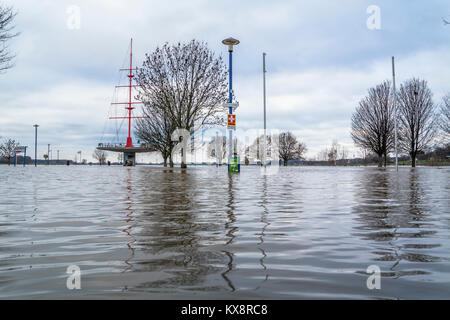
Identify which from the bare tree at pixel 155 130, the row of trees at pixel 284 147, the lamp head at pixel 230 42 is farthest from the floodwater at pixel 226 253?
the row of trees at pixel 284 147

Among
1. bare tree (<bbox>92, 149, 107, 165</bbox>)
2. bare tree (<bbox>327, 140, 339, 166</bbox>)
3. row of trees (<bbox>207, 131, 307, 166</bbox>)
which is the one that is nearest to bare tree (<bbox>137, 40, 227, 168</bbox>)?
row of trees (<bbox>207, 131, 307, 166</bbox>)

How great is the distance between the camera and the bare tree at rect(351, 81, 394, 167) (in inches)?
1880

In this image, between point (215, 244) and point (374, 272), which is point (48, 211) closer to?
point (215, 244)

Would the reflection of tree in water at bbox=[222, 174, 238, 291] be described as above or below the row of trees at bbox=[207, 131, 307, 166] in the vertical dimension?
below

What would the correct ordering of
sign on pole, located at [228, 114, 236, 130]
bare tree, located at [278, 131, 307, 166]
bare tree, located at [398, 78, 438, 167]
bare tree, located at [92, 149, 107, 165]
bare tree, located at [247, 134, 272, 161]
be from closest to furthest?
sign on pole, located at [228, 114, 236, 130] → bare tree, located at [398, 78, 438, 167] → bare tree, located at [278, 131, 307, 166] → bare tree, located at [247, 134, 272, 161] → bare tree, located at [92, 149, 107, 165]

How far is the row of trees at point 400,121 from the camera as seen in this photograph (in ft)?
147

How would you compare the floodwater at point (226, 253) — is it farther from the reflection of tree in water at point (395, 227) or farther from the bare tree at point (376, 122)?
the bare tree at point (376, 122)

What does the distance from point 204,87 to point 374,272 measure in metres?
34.3

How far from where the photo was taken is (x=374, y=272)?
2.79 metres

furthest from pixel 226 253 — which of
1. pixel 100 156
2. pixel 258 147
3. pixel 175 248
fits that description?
pixel 100 156

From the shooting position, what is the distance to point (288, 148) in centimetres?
9431

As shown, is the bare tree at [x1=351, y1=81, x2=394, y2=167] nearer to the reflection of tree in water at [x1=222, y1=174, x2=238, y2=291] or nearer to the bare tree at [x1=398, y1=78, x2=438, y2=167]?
the bare tree at [x1=398, y1=78, x2=438, y2=167]

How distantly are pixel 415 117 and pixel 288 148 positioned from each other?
50.0 m
